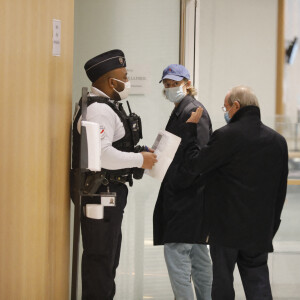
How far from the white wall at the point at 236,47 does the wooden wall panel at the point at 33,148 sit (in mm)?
1355

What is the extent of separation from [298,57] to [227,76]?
0.55m

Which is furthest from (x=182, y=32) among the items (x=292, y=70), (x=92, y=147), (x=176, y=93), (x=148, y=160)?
(x=92, y=147)

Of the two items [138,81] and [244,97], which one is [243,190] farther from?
[138,81]

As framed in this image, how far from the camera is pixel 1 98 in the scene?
7.62 feet

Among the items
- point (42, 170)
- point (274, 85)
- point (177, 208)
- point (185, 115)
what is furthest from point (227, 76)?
point (42, 170)

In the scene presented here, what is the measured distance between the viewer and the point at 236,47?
3957 mm

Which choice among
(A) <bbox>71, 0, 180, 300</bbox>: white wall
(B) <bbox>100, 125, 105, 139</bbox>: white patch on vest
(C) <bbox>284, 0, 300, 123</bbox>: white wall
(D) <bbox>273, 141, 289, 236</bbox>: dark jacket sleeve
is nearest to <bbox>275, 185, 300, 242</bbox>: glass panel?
(C) <bbox>284, 0, 300, 123</bbox>: white wall

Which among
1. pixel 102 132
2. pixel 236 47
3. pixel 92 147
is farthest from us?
pixel 236 47

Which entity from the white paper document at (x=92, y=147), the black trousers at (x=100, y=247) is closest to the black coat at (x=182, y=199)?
the black trousers at (x=100, y=247)

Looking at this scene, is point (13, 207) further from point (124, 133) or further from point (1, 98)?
point (124, 133)

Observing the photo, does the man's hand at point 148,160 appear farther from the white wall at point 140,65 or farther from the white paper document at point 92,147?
the white wall at point 140,65

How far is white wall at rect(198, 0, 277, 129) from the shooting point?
12.9 ft

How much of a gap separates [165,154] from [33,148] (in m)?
0.72

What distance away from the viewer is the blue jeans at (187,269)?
312 centimetres
